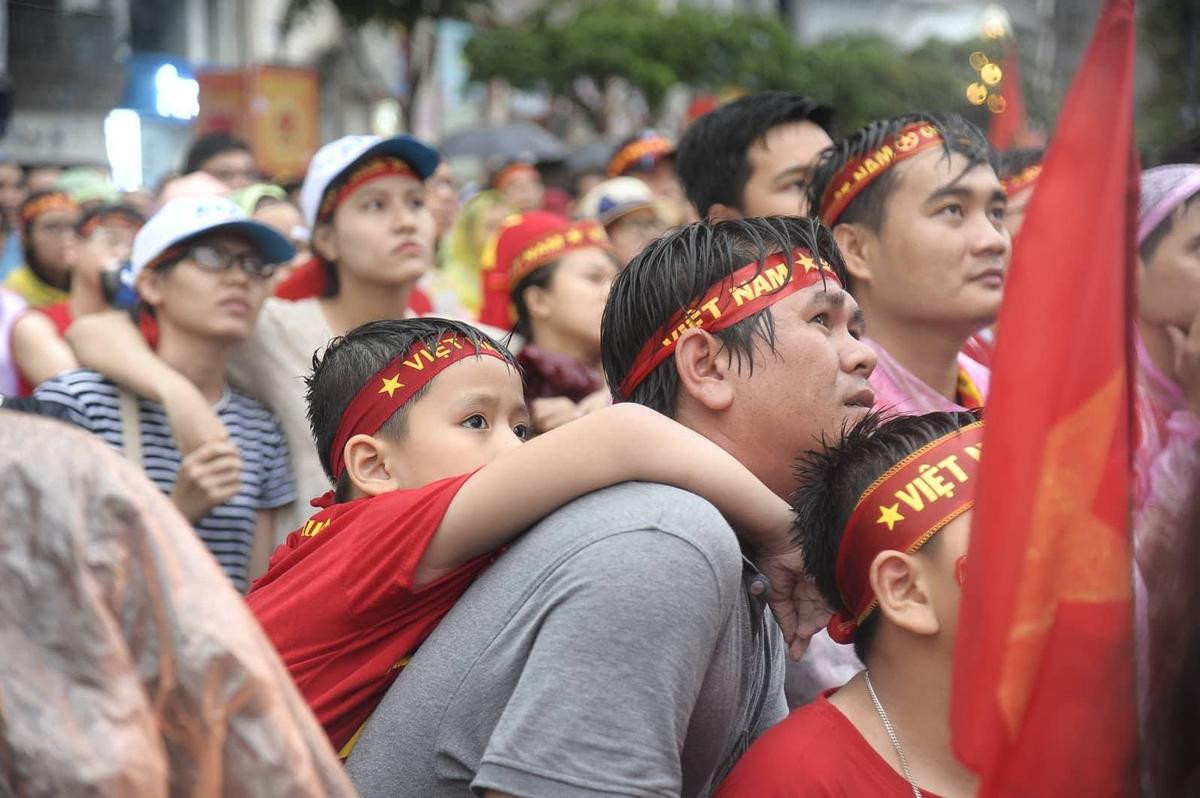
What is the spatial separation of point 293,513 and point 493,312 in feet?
9.11

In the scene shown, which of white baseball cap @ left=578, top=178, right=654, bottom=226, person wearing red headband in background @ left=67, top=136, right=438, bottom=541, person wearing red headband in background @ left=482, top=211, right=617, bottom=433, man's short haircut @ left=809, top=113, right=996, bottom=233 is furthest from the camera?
white baseball cap @ left=578, top=178, right=654, bottom=226

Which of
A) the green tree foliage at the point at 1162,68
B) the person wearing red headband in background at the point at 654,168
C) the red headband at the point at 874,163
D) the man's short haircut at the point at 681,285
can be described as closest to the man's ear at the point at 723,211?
the red headband at the point at 874,163

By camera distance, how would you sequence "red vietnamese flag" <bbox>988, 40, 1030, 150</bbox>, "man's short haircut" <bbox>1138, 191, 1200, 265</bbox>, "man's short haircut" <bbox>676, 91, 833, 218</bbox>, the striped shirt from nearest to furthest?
"man's short haircut" <bbox>1138, 191, 1200, 265</bbox> < the striped shirt < "man's short haircut" <bbox>676, 91, 833, 218</bbox> < "red vietnamese flag" <bbox>988, 40, 1030, 150</bbox>

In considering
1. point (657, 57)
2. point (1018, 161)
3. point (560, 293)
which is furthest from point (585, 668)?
point (657, 57)

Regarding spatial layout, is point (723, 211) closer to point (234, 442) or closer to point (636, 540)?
point (234, 442)

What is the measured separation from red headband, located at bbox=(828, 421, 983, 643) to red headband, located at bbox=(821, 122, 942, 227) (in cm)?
160

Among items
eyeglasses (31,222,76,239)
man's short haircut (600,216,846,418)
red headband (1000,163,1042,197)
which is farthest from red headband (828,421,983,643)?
eyeglasses (31,222,76,239)

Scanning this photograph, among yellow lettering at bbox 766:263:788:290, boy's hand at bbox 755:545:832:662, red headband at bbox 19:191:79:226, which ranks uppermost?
yellow lettering at bbox 766:263:788:290

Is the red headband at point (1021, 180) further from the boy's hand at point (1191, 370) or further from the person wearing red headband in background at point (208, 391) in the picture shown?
the person wearing red headband in background at point (208, 391)

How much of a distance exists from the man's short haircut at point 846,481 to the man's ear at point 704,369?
209mm

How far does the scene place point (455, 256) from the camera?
9.98 meters

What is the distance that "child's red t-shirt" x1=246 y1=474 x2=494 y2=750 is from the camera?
90.6 inches

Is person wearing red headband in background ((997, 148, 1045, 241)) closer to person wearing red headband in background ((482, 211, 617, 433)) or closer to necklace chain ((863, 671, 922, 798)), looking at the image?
person wearing red headband in background ((482, 211, 617, 433))

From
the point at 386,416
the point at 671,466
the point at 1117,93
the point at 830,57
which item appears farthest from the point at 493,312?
the point at 830,57
